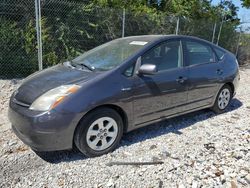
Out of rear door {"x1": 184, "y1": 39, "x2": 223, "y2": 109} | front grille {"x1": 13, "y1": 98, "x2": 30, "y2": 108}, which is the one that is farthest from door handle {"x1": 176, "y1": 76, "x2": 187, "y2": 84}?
front grille {"x1": 13, "y1": 98, "x2": 30, "y2": 108}

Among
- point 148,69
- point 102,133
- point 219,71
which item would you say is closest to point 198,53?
point 219,71

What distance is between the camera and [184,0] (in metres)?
11.2

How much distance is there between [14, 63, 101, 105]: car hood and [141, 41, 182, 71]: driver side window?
2.95ft

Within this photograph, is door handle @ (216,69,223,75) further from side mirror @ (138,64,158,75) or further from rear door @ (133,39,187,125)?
side mirror @ (138,64,158,75)

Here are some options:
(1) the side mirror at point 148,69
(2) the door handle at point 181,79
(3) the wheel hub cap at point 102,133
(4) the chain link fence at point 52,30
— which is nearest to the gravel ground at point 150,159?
(3) the wheel hub cap at point 102,133

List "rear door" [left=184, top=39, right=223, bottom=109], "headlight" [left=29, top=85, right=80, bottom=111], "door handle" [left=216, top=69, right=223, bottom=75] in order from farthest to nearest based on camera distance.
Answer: "door handle" [left=216, top=69, right=223, bottom=75], "rear door" [left=184, top=39, right=223, bottom=109], "headlight" [left=29, top=85, right=80, bottom=111]

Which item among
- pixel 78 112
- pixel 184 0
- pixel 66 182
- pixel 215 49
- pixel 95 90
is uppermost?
pixel 184 0

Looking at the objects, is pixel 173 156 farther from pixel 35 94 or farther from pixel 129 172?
pixel 35 94

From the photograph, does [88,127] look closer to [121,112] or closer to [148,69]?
[121,112]

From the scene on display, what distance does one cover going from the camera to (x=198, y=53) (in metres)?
4.69

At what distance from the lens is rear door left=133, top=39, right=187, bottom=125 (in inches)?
146

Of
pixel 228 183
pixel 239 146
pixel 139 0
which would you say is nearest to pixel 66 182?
pixel 228 183

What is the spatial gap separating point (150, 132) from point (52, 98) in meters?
1.80

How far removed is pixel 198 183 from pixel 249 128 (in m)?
2.14
